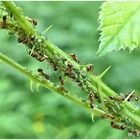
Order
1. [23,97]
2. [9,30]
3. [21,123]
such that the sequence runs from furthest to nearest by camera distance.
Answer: [23,97], [21,123], [9,30]

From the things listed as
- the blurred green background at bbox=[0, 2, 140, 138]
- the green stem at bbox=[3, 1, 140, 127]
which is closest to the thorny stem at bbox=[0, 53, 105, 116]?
the green stem at bbox=[3, 1, 140, 127]

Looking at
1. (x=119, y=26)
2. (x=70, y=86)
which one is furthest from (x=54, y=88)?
(x=70, y=86)

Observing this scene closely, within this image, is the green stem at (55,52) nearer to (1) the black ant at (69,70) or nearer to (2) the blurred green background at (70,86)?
(1) the black ant at (69,70)

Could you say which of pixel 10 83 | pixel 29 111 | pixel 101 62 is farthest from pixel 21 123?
pixel 101 62

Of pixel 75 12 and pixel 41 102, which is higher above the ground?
pixel 75 12

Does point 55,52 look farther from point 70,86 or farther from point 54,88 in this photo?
point 70,86

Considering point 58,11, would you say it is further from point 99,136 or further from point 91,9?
point 99,136
